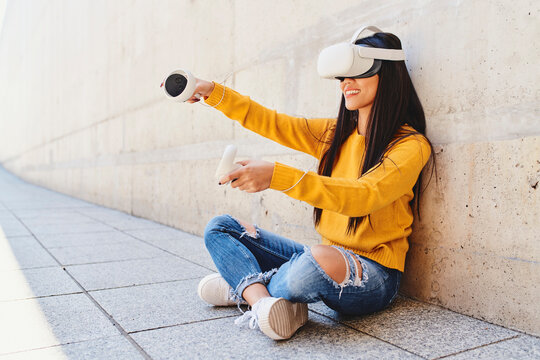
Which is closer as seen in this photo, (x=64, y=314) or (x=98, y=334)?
(x=98, y=334)

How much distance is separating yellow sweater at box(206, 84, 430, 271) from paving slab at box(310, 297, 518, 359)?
21 centimetres

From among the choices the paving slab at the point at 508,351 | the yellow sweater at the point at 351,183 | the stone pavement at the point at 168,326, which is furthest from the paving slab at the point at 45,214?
the paving slab at the point at 508,351

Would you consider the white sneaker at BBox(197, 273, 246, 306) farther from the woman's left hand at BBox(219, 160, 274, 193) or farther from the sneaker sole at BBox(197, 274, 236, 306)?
the woman's left hand at BBox(219, 160, 274, 193)

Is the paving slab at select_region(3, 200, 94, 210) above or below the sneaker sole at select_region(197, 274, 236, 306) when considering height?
below

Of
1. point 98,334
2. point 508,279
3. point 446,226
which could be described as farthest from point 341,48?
point 98,334

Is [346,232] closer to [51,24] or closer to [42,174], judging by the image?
[51,24]

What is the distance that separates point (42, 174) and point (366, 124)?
43.0 feet

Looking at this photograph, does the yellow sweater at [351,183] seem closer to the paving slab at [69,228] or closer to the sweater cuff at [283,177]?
the sweater cuff at [283,177]

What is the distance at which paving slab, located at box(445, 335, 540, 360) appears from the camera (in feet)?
5.00

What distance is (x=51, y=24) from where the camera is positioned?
1175cm

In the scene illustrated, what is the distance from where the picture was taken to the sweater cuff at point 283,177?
151cm

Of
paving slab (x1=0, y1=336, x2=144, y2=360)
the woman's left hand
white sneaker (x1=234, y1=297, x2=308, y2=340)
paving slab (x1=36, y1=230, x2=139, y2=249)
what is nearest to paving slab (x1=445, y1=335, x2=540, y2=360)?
white sneaker (x1=234, y1=297, x2=308, y2=340)

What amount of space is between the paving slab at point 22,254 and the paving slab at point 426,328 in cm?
188

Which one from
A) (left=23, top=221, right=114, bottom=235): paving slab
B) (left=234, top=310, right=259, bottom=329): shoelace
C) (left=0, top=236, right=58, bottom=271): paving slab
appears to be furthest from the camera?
(left=23, top=221, right=114, bottom=235): paving slab
